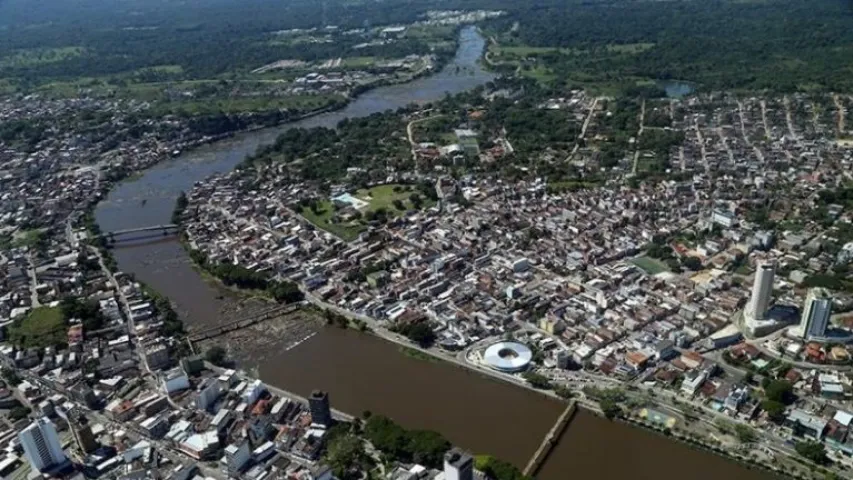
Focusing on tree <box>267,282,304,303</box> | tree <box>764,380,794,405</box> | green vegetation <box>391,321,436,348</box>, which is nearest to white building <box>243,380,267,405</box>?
green vegetation <box>391,321,436,348</box>

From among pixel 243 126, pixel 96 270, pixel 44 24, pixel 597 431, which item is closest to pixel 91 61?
pixel 243 126

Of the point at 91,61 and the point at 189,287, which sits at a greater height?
the point at 91,61

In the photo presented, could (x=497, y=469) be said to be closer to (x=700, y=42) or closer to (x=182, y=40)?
(x=700, y=42)

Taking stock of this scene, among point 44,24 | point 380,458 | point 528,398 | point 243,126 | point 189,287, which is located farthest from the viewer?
point 44,24

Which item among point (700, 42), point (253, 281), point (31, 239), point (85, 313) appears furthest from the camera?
point (700, 42)

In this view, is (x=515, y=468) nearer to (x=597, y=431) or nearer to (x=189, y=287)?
(x=597, y=431)

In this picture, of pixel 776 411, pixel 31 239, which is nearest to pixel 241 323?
pixel 31 239
